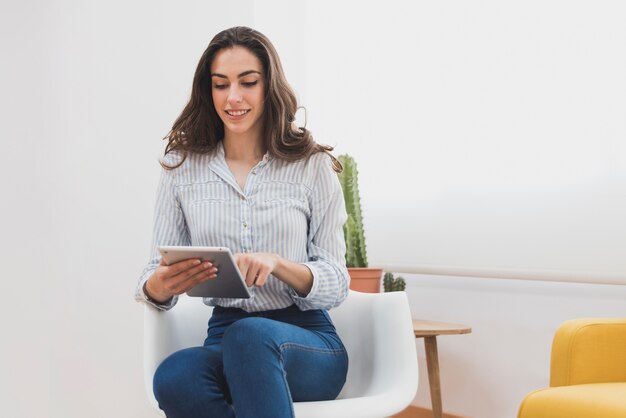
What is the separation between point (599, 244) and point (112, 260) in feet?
5.53

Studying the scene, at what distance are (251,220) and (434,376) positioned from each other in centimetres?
111

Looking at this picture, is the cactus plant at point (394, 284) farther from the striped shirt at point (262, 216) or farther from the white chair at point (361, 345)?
the striped shirt at point (262, 216)

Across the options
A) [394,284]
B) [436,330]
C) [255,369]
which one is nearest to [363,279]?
[394,284]

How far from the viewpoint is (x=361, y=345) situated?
1.89 m

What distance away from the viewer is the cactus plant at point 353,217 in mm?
2855

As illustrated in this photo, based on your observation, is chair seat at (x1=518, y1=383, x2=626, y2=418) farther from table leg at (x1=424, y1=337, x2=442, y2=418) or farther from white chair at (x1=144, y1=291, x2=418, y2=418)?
table leg at (x1=424, y1=337, x2=442, y2=418)

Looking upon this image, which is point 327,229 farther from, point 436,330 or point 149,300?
point 436,330

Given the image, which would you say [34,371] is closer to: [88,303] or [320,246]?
[88,303]

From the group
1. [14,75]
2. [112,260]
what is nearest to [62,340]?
[112,260]

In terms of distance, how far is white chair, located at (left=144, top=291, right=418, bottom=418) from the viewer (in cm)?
161

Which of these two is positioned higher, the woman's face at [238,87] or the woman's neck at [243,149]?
the woman's face at [238,87]

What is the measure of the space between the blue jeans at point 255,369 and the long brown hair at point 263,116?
15.2 inches

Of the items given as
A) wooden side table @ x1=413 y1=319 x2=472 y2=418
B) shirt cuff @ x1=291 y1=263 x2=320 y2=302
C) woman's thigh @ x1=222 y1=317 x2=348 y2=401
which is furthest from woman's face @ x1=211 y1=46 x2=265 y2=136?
wooden side table @ x1=413 y1=319 x2=472 y2=418

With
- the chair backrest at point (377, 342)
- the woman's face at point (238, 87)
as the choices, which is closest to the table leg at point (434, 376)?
the chair backrest at point (377, 342)
